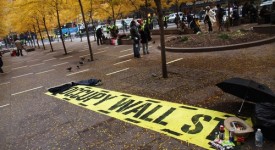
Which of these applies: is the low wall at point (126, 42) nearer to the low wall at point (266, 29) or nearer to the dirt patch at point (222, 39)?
the dirt patch at point (222, 39)

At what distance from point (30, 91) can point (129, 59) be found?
5864 mm

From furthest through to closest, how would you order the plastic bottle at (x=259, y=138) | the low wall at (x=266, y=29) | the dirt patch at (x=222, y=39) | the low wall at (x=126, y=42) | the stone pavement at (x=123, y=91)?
1. the low wall at (x=126, y=42)
2. the low wall at (x=266, y=29)
3. the dirt patch at (x=222, y=39)
4. the stone pavement at (x=123, y=91)
5. the plastic bottle at (x=259, y=138)

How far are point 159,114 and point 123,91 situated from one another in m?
2.65

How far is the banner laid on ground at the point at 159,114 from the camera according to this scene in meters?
5.54

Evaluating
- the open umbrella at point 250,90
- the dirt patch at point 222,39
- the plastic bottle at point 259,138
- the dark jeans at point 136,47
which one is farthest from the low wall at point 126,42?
the plastic bottle at point 259,138

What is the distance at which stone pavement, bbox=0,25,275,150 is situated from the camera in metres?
5.83

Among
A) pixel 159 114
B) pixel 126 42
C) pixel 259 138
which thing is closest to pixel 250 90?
pixel 259 138

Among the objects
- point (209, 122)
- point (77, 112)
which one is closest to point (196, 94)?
point (209, 122)

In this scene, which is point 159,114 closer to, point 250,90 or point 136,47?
point 250,90

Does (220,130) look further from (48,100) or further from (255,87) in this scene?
(48,100)

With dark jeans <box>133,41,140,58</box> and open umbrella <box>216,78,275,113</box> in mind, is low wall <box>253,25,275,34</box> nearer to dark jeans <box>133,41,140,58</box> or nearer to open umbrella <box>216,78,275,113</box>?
dark jeans <box>133,41,140,58</box>

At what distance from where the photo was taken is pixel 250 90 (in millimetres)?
5570

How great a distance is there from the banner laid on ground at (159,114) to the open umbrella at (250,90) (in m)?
0.64

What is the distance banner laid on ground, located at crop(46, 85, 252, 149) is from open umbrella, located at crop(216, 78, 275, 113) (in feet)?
2.09
